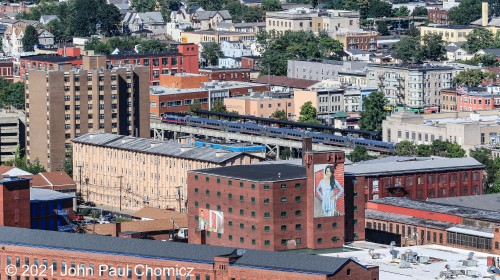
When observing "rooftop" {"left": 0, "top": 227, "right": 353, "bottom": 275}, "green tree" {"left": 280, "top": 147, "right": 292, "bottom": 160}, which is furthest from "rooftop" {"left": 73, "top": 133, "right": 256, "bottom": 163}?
"rooftop" {"left": 0, "top": 227, "right": 353, "bottom": 275}

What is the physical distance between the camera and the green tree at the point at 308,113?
178325mm

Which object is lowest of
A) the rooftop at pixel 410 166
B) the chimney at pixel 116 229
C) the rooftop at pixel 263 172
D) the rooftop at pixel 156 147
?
the chimney at pixel 116 229

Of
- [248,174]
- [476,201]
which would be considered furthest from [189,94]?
[248,174]

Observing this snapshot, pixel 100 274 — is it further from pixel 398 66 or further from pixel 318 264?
pixel 398 66

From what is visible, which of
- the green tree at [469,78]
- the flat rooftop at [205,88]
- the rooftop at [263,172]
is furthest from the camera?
the green tree at [469,78]

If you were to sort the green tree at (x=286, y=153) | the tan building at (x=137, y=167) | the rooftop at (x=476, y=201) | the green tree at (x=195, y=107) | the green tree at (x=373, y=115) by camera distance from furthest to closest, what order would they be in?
the green tree at (x=195, y=107) < the green tree at (x=373, y=115) < the green tree at (x=286, y=153) < the tan building at (x=137, y=167) < the rooftop at (x=476, y=201)

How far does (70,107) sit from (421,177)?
40.1 m

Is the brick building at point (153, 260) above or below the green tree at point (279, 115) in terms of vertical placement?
above

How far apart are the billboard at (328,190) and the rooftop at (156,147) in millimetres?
22317

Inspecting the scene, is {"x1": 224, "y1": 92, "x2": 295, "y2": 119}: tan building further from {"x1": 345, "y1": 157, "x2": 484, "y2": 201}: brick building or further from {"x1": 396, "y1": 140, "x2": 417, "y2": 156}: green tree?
{"x1": 345, "y1": 157, "x2": 484, "y2": 201}: brick building

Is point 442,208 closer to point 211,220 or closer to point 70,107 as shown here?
point 211,220

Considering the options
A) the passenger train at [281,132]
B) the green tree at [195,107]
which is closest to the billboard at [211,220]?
the passenger train at [281,132]

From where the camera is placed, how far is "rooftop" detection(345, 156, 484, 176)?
124m

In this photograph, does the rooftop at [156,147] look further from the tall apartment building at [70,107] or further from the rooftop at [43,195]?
the rooftop at [43,195]
